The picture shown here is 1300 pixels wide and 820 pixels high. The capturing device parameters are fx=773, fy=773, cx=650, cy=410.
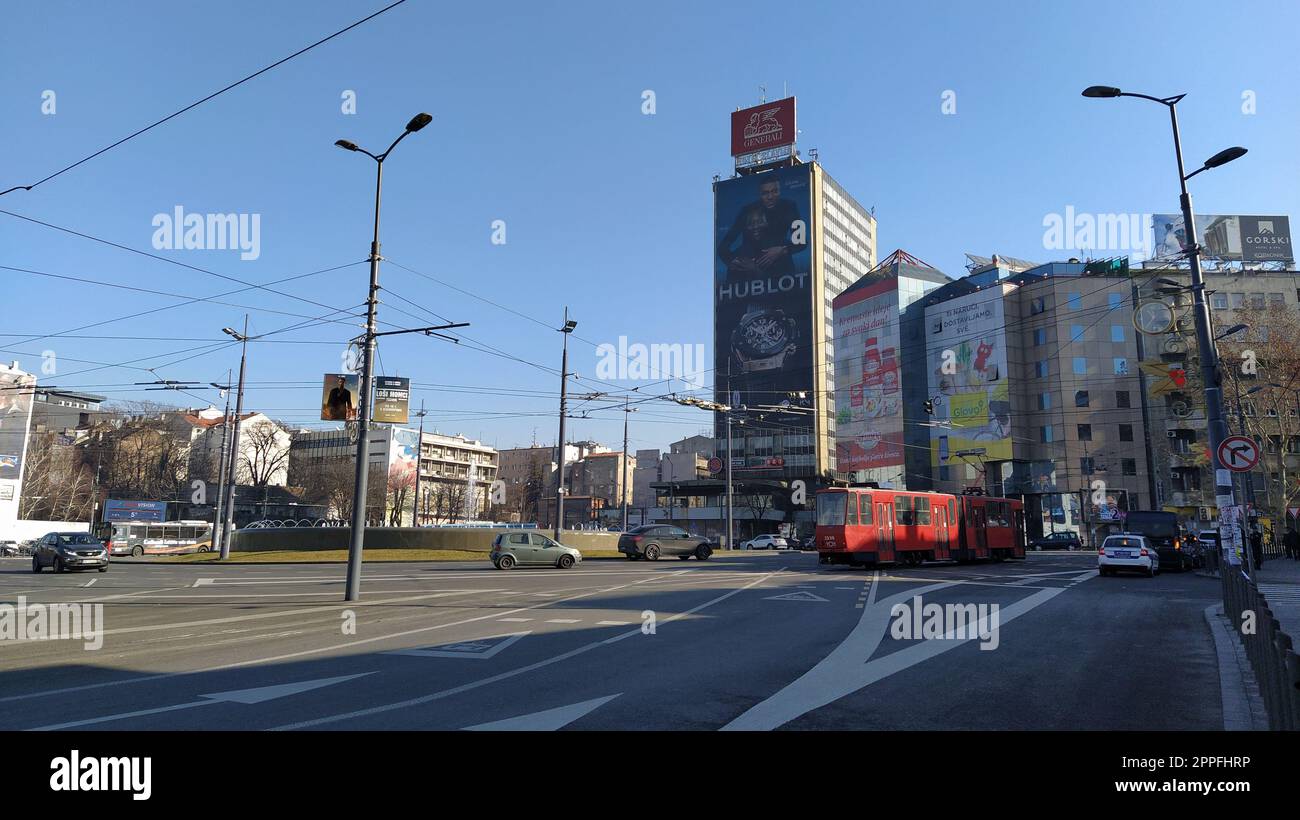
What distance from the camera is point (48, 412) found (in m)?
93.9

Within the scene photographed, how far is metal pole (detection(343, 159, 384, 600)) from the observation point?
17188 millimetres

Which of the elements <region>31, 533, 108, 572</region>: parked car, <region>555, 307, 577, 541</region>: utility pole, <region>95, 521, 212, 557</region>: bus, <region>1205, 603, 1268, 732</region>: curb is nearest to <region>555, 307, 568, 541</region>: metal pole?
<region>555, 307, 577, 541</region>: utility pole

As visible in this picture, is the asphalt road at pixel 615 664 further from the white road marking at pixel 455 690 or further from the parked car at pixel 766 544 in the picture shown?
the parked car at pixel 766 544

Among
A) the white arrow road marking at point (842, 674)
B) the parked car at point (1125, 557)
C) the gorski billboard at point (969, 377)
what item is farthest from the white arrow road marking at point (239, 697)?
the gorski billboard at point (969, 377)

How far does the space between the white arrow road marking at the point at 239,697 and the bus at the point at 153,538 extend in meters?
54.0

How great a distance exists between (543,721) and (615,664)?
2837 mm

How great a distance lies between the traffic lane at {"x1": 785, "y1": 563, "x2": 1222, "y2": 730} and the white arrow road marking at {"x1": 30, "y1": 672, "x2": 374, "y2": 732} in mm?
4917

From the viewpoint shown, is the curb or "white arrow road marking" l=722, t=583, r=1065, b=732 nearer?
the curb

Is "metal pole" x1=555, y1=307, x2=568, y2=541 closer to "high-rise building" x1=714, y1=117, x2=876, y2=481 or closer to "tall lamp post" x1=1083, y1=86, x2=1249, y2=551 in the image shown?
"tall lamp post" x1=1083, y1=86, x2=1249, y2=551

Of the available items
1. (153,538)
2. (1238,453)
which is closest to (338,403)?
(1238,453)

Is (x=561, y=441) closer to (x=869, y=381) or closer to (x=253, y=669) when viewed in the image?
(x=253, y=669)

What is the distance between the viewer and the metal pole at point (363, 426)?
17188 mm

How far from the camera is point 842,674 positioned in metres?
8.78
